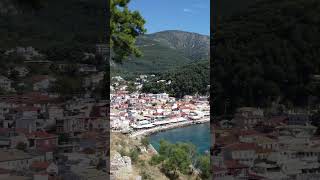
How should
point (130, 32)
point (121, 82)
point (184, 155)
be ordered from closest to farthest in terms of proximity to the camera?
1. point (130, 32)
2. point (184, 155)
3. point (121, 82)

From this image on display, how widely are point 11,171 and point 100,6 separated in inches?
53.1

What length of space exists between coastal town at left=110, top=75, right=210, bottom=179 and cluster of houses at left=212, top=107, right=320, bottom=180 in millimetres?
7801

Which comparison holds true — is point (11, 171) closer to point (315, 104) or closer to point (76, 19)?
point (76, 19)

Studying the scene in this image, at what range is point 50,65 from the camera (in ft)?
10.3

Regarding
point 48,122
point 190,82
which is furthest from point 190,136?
point 48,122

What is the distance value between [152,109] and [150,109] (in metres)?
0.09

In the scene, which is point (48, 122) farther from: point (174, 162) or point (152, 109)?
point (152, 109)

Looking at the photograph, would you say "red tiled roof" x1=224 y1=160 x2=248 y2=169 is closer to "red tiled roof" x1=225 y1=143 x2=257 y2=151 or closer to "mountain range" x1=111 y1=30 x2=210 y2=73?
"red tiled roof" x1=225 y1=143 x2=257 y2=151

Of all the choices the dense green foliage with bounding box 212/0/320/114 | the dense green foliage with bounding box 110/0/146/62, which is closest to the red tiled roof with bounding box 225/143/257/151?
the dense green foliage with bounding box 212/0/320/114

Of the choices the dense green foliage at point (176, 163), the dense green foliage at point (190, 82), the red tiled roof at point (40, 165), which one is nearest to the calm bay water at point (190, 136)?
the dense green foliage at point (190, 82)

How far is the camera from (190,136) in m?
14.5

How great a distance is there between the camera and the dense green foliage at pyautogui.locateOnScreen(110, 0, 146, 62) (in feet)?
23.3

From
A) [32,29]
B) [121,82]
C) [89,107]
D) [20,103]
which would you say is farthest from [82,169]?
[121,82]

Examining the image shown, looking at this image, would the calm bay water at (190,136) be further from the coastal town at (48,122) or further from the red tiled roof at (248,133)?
the coastal town at (48,122)
